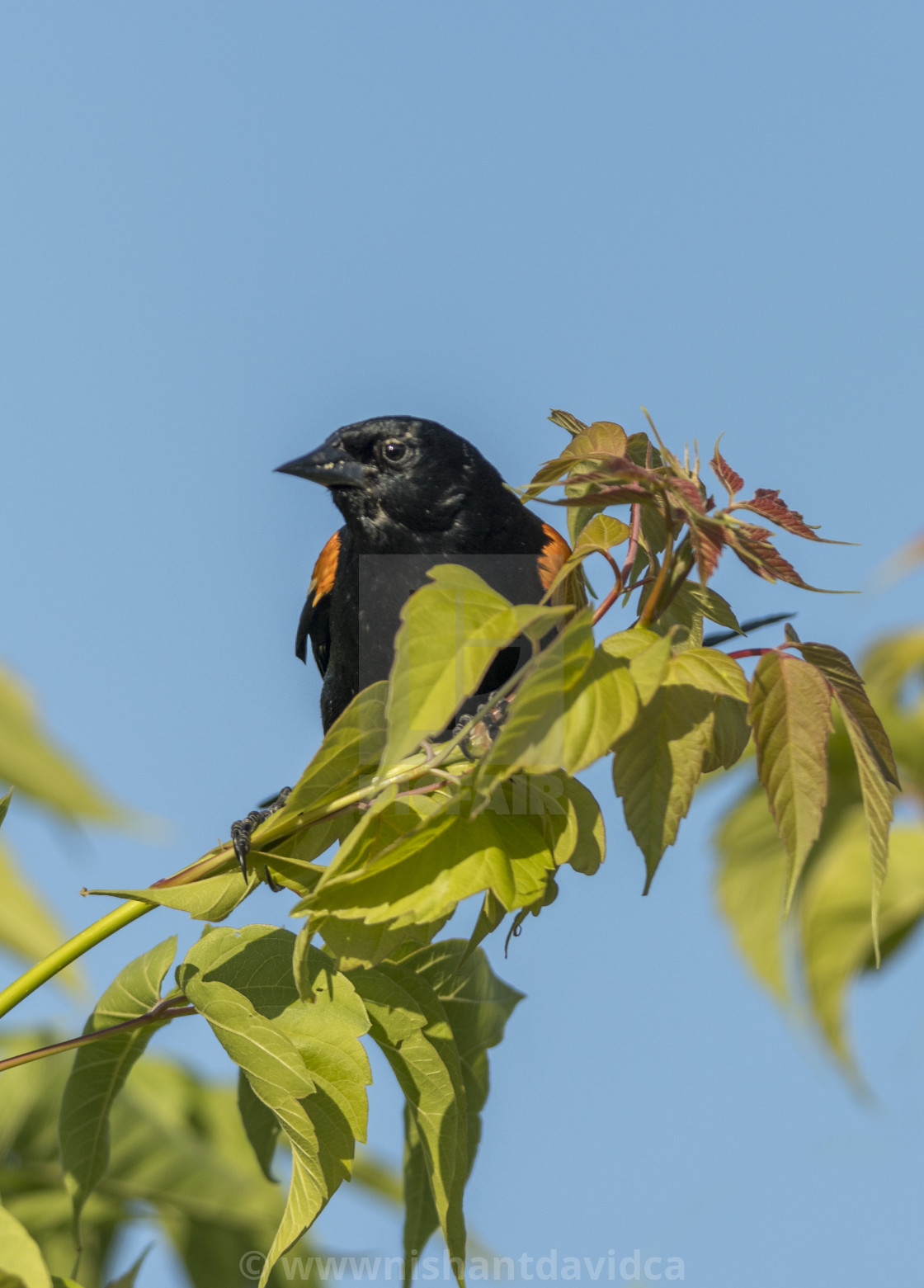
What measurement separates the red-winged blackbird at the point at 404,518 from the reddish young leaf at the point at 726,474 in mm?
1961

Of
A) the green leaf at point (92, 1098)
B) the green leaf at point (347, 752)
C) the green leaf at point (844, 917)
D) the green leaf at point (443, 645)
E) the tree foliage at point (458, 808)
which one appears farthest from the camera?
the green leaf at point (844, 917)

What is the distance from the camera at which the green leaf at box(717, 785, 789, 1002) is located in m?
4.08

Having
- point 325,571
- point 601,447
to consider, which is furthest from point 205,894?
point 325,571

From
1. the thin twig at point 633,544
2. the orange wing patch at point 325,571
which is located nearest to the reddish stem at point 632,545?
the thin twig at point 633,544

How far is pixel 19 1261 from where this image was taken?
1248 mm

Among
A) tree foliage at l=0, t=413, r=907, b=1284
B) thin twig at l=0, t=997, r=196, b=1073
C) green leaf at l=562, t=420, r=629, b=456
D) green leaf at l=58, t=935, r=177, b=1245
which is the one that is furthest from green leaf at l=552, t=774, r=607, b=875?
green leaf at l=58, t=935, r=177, b=1245

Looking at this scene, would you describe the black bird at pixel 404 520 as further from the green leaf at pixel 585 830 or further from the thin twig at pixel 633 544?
the green leaf at pixel 585 830

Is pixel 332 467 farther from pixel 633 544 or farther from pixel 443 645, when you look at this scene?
pixel 443 645

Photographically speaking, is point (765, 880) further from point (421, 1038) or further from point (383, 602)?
point (421, 1038)

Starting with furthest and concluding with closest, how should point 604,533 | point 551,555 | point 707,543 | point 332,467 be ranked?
point 551,555 → point 332,467 → point 604,533 → point 707,543

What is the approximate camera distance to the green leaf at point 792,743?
4.13 ft

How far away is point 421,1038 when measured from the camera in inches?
64.6

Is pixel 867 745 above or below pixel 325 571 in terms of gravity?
above

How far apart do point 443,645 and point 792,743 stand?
1.37ft
